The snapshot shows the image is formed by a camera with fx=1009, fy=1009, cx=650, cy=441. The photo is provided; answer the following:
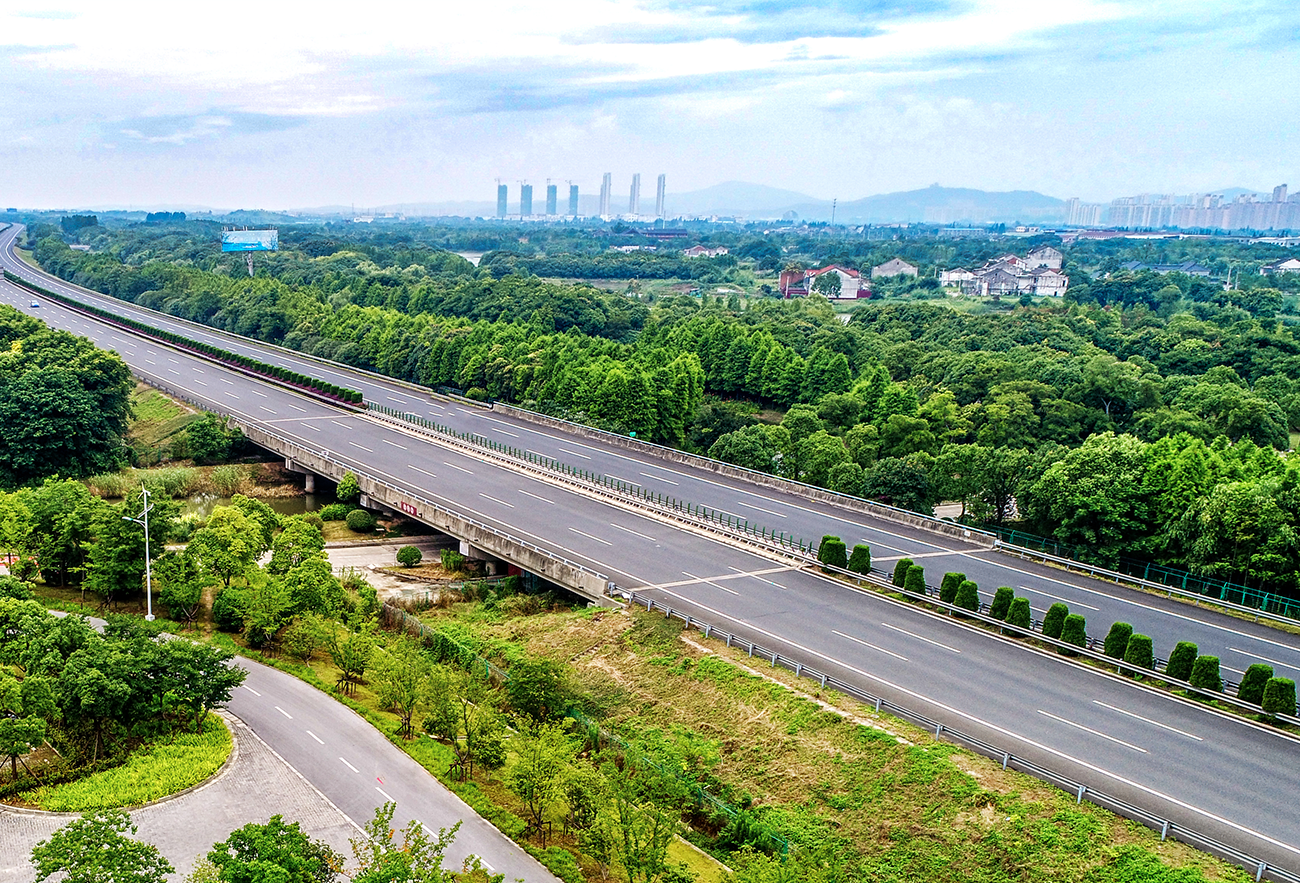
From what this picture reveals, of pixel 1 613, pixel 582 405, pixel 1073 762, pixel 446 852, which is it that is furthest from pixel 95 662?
pixel 582 405

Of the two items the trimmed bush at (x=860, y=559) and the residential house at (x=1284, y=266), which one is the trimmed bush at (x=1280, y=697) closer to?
the trimmed bush at (x=860, y=559)

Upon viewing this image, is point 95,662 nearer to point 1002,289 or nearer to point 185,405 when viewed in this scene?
point 185,405

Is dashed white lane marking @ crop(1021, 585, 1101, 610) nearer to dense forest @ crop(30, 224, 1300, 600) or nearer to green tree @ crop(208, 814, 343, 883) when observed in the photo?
dense forest @ crop(30, 224, 1300, 600)

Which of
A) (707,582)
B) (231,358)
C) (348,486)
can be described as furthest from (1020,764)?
(231,358)

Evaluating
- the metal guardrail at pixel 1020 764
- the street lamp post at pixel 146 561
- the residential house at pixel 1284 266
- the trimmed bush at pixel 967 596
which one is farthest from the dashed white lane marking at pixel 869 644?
the residential house at pixel 1284 266

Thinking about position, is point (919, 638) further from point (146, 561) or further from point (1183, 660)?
point (146, 561)

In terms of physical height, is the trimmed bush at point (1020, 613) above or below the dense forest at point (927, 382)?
below

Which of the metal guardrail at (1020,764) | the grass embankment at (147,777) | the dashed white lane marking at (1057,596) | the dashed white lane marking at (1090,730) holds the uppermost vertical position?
the dashed white lane marking at (1057,596)
